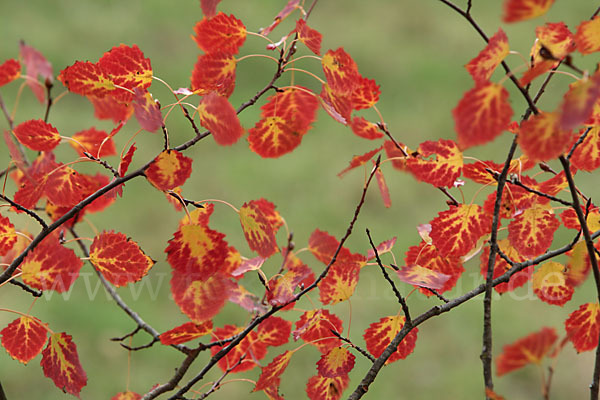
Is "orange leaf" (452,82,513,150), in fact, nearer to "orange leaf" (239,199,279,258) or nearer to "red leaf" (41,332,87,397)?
"orange leaf" (239,199,279,258)

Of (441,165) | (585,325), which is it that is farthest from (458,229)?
(585,325)

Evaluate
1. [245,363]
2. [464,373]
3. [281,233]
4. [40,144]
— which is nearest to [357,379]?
[464,373]

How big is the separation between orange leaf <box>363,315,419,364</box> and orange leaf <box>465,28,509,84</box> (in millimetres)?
376

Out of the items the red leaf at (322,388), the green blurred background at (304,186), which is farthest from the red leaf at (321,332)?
the green blurred background at (304,186)

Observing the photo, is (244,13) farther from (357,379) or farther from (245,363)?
(245,363)

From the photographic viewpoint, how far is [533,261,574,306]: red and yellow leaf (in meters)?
0.77

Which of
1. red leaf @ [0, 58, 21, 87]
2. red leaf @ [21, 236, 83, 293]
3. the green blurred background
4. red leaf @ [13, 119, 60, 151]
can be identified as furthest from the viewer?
the green blurred background

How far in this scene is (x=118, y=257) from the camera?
727mm

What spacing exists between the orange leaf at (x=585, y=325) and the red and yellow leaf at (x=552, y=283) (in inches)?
1.0

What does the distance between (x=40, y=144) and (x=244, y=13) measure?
2.86 m

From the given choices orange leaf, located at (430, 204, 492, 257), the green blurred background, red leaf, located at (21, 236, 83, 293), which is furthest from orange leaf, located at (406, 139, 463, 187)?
the green blurred background

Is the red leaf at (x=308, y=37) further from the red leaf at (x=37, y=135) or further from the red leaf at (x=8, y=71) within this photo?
the red leaf at (x=8, y=71)

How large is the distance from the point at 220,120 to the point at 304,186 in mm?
2096

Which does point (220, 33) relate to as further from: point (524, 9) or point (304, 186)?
point (304, 186)
